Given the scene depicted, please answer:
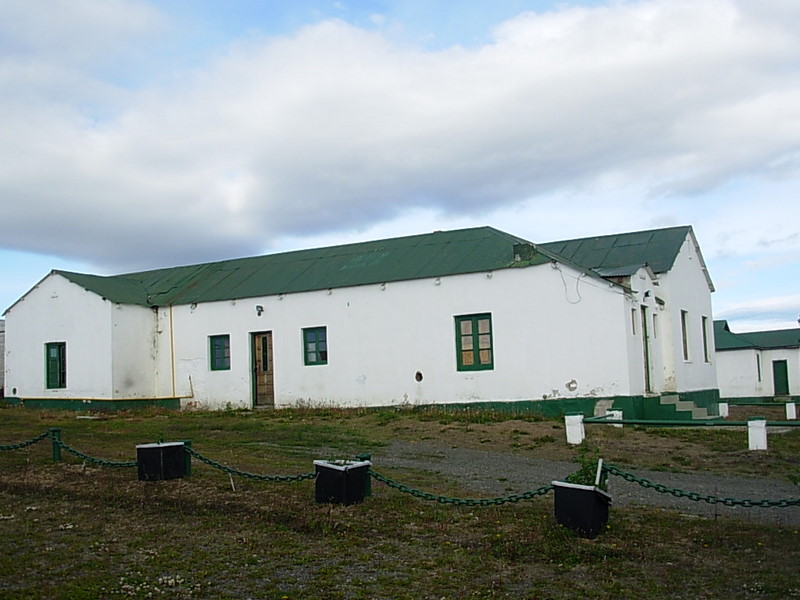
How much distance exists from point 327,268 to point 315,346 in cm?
248

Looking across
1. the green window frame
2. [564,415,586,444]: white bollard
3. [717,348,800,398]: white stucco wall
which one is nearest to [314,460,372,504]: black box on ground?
[564,415,586,444]: white bollard

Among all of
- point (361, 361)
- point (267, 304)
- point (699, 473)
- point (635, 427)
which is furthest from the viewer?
point (267, 304)

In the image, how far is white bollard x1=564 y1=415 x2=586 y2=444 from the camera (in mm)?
14508

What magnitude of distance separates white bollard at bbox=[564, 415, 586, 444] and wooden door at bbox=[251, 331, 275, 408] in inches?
424

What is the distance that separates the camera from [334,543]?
8055 millimetres

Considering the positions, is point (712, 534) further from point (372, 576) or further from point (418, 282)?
point (418, 282)

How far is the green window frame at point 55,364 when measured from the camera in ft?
79.4

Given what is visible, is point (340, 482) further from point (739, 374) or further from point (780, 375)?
point (780, 375)

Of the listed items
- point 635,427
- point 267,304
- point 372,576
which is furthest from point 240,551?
point 267,304

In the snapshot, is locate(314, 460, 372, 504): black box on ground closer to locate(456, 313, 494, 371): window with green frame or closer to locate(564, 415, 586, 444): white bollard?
locate(564, 415, 586, 444): white bollard

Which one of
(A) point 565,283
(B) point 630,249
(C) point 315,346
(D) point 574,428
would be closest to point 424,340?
(C) point 315,346

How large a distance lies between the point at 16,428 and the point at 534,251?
1238cm

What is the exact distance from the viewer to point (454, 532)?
834 centimetres

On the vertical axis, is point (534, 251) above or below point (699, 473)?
above
